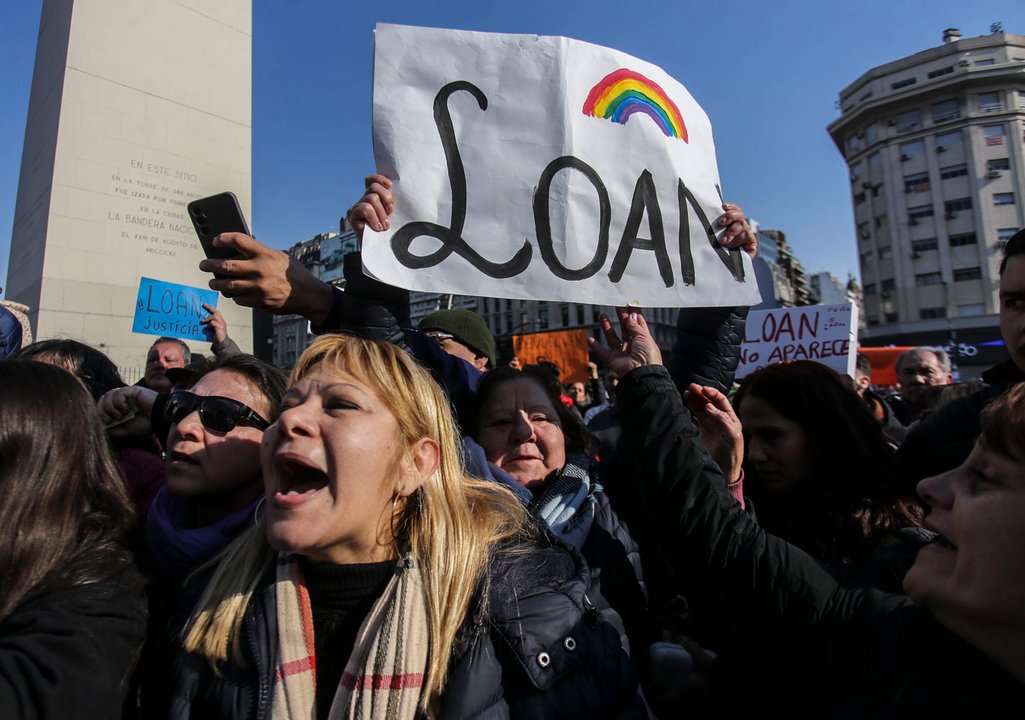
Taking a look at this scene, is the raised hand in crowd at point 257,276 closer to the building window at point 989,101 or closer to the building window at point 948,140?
the building window at point 948,140

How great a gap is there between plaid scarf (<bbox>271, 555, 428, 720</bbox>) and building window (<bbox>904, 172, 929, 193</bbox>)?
179 ft

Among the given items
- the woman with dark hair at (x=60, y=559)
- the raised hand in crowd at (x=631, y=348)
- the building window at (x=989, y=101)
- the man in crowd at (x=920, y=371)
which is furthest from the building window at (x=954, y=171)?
the woman with dark hair at (x=60, y=559)

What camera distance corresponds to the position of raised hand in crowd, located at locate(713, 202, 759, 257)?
92.8 inches

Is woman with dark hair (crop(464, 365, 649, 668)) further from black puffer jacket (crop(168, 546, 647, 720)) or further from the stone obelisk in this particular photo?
the stone obelisk

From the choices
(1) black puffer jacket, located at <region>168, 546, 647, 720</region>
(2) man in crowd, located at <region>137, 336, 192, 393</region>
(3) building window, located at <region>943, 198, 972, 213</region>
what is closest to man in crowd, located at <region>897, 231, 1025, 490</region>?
(1) black puffer jacket, located at <region>168, 546, 647, 720</region>

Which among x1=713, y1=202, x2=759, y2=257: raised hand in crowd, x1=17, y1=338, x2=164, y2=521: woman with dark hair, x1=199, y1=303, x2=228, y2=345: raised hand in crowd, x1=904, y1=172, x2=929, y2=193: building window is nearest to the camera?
x1=17, y1=338, x2=164, y2=521: woman with dark hair

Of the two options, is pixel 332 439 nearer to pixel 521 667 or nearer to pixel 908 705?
pixel 521 667

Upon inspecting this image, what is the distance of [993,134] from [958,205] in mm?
5055

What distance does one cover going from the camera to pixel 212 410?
6.23 feet

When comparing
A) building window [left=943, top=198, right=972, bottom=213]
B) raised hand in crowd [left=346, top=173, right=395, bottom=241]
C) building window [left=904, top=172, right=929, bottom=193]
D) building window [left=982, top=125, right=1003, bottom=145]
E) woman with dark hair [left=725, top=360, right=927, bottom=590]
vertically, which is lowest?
woman with dark hair [left=725, top=360, right=927, bottom=590]

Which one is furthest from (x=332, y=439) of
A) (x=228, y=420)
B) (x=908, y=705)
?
(x=908, y=705)

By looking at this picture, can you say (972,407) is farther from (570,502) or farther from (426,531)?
(426,531)

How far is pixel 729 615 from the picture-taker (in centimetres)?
143

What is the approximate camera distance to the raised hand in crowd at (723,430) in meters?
1.82
